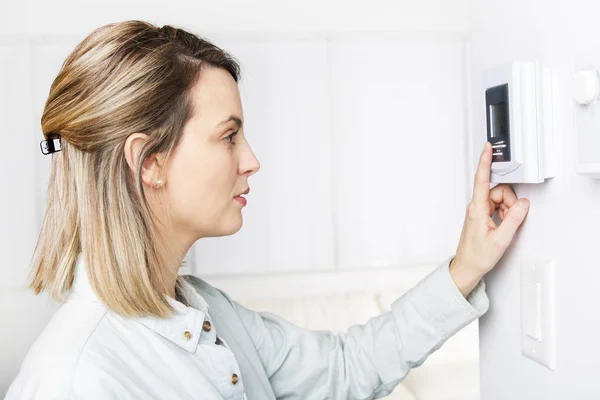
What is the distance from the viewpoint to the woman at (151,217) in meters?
0.91

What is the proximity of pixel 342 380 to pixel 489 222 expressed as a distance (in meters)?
0.45

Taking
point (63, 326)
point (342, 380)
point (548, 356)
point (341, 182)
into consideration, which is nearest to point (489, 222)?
point (548, 356)

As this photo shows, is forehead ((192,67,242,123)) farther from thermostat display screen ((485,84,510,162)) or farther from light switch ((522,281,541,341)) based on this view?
light switch ((522,281,541,341))

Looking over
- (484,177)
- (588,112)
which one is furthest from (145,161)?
(588,112)

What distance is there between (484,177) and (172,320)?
1.68 ft

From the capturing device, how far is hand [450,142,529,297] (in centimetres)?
89

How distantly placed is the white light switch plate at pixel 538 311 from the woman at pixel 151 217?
74mm

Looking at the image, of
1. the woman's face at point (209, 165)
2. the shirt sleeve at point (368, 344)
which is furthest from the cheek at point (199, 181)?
the shirt sleeve at point (368, 344)

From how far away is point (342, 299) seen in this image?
219 cm

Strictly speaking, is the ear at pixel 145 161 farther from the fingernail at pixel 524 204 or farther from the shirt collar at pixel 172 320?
the fingernail at pixel 524 204

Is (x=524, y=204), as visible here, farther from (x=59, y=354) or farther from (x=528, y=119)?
(x=59, y=354)

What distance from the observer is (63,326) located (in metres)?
0.88

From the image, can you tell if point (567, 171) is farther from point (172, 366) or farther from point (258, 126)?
point (258, 126)

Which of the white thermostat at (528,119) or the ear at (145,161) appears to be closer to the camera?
the white thermostat at (528,119)
